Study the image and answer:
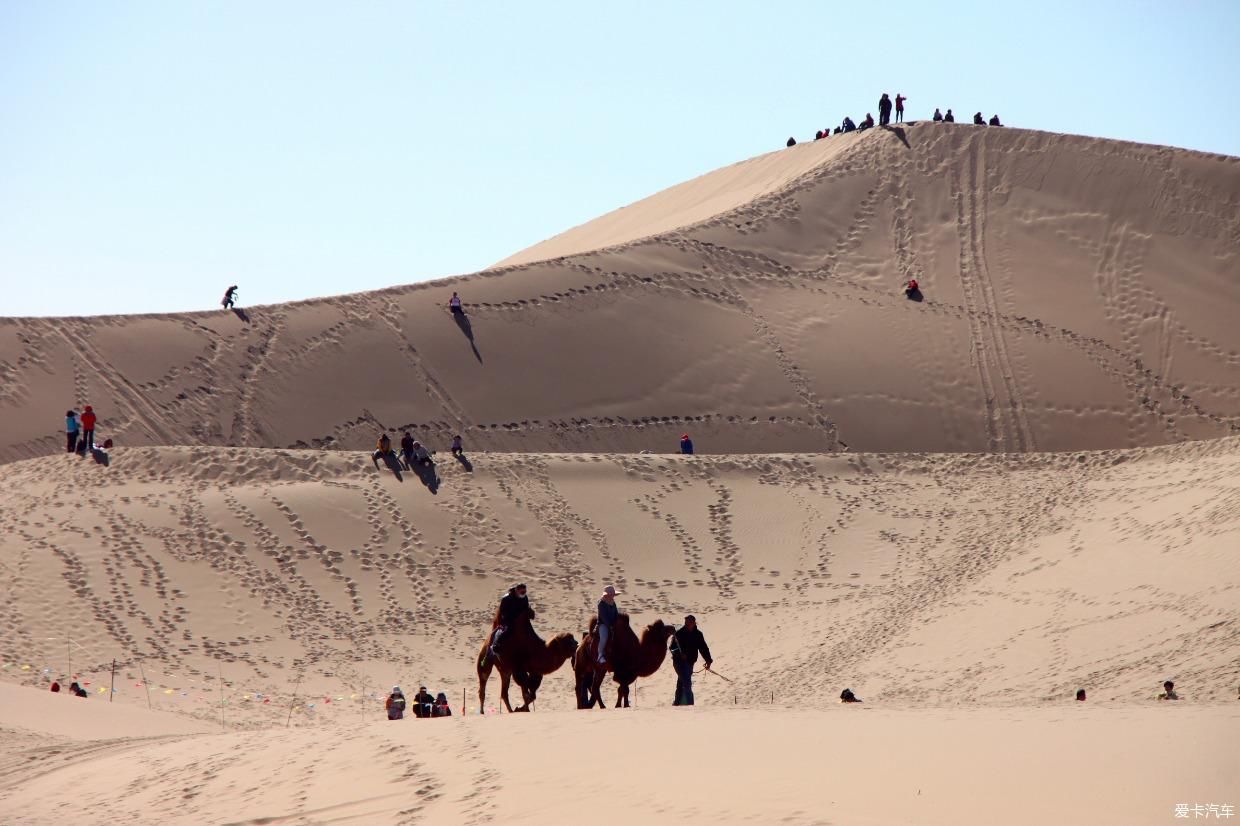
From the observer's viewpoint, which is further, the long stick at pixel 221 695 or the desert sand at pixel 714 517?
the long stick at pixel 221 695

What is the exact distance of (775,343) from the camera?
38531mm

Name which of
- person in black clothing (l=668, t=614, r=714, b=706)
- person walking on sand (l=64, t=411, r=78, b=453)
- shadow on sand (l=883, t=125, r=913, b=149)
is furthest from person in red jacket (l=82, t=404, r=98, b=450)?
shadow on sand (l=883, t=125, r=913, b=149)

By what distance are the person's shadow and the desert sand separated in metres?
0.13

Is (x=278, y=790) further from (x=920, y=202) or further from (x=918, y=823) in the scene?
(x=920, y=202)

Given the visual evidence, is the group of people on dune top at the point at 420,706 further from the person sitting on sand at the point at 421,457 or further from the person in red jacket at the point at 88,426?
the person in red jacket at the point at 88,426

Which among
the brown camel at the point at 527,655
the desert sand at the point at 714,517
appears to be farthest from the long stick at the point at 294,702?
the brown camel at the point at 527,655

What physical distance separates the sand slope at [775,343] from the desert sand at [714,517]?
0.12 metres

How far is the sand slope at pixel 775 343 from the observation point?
3409cm

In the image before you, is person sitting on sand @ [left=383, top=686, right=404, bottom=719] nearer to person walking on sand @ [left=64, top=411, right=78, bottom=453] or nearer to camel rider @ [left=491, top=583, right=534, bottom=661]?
camel rider @ [left=491, top=583, right=534, bottom=661]

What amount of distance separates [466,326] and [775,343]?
8.10 m

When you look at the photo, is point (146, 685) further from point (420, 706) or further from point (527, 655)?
point (527, 655)

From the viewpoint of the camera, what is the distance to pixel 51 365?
3406 cm

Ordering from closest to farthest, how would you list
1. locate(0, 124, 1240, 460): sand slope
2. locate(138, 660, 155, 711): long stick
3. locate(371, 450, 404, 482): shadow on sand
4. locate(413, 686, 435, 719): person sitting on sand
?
locate(413, 686, 435, 719): person sitting on sand → locate(138, 660, 155, 711): long stick → locate(371, 450, 404, 482): shadow on sand → locate(0, 124, 1240, 460): sand slope

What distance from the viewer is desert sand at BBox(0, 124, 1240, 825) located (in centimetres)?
1083
